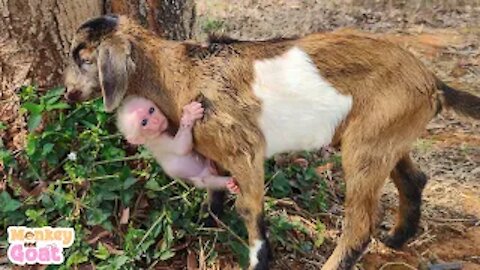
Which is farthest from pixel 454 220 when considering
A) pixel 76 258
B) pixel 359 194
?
pixel 76 258

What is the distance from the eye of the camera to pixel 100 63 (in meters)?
3.40

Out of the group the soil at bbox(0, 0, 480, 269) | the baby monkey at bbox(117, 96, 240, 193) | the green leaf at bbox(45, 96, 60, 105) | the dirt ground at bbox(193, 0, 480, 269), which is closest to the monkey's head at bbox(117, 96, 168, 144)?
the baby monkey at bbox(117, 96, 240, 193)

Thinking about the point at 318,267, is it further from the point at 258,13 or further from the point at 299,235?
the point at 258,13

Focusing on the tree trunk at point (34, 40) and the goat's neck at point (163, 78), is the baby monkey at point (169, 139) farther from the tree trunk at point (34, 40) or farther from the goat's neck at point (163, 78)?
the tree trunk at point (34, 40)

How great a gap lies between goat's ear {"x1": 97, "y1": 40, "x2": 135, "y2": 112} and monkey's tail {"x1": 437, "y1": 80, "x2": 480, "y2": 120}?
1.35 m

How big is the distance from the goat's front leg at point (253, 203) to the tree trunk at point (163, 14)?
1038 mm

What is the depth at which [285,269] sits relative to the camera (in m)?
3.99

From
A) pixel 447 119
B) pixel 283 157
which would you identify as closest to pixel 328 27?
pixel 447 119

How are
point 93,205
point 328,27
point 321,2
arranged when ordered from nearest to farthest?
1. point 93,205
2. point 328,27
3. point 321,2

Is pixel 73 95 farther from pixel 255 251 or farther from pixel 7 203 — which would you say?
pixel 255 251

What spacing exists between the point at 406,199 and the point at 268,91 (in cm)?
108

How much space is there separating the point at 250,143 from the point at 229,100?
0.64 feet

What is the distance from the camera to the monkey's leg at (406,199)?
13.4 feet

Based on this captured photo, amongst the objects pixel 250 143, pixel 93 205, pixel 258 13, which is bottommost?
pixel 258 13
